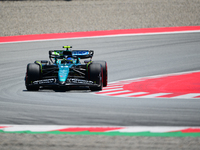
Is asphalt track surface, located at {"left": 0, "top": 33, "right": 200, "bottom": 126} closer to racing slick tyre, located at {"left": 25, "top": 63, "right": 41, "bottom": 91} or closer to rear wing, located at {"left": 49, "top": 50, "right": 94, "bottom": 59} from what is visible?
racing slick tyre, located at {"left": 25, "top": 63, "right": 41, "bottom": 91}

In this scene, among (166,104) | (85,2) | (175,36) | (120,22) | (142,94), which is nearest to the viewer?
(166,104)

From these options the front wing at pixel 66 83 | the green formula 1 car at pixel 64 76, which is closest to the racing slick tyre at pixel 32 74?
the green formula 1 car at pixel 64 76

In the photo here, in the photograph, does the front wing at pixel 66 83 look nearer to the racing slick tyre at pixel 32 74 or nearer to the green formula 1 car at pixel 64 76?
the green formula 1 car at pixel 64 76

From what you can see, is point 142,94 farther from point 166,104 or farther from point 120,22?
point 120,22

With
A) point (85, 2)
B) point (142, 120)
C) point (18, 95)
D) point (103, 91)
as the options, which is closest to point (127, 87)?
point (103, 91)

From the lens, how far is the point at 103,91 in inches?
429

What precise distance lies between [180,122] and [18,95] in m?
5.06

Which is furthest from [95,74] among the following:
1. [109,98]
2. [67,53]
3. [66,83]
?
[67,53]

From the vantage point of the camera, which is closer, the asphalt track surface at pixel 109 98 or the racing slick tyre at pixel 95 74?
the asphalt track surface at pixel 109 98

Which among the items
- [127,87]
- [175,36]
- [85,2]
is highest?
[85,2]

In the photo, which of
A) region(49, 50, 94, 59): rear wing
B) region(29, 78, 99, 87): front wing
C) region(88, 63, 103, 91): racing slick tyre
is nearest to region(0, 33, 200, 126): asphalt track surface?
region(29, 78, 99, 87): front wing

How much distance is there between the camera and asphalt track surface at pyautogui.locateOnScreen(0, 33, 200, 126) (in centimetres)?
699

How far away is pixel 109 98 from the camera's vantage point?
943 centimetres

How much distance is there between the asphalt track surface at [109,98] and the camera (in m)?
6.99
